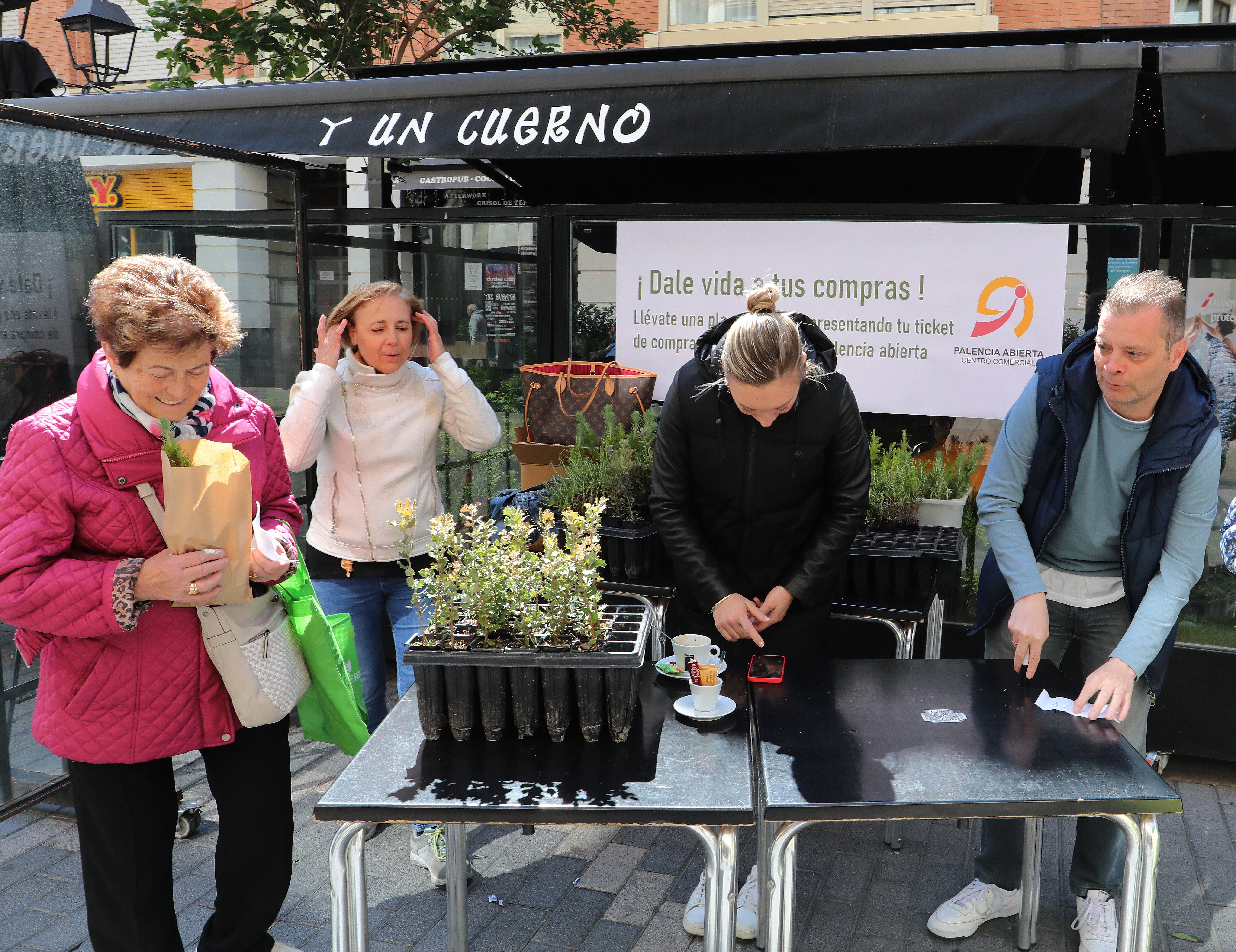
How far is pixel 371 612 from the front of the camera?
3.25 meters

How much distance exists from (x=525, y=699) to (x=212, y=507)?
753 mm

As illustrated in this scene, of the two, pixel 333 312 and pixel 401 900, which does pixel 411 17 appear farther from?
pixel 401 900

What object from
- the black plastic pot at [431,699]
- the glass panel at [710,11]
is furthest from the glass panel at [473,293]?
the glass panel at [710,11]

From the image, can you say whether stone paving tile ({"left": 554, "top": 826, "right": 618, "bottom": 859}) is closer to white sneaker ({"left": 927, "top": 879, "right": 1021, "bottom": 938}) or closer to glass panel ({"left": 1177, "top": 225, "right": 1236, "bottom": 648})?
white sneaker ({"left": 927, "top": 879, "right": 1021, "bottom": 938})

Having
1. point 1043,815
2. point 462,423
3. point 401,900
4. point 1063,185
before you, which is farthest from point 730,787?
point 1063,185

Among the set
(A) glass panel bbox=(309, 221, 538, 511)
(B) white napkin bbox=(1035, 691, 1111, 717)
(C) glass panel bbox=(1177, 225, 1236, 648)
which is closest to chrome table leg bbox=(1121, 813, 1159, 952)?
(B) white napkin bbox=(1035, 691, 1111, 717)

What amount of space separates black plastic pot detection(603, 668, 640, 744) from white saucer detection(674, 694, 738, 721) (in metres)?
0.19

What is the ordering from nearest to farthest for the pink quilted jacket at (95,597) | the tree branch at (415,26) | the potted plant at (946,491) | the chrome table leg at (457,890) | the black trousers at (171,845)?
1. the pink quilted jacket at (95,597)
2. the black trousers at (171,845)
3. the chrome table leg at (457,890)
4. the potted plant at (946,491)
5. the tree branch at (415,26)

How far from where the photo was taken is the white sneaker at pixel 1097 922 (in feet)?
8.92

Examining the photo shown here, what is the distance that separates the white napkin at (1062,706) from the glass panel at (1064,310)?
171 cm

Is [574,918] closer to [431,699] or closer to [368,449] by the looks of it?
[431,699]

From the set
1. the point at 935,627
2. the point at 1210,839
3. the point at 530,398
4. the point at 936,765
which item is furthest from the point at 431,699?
the point at 1210,839

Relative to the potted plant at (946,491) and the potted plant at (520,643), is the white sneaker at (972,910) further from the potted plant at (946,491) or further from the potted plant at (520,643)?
the potted plant at (520,643)

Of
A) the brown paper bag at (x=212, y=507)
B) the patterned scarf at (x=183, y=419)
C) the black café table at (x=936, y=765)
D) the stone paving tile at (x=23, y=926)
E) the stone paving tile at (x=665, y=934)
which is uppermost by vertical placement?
the patterned scarf at (x=183, y=419)
